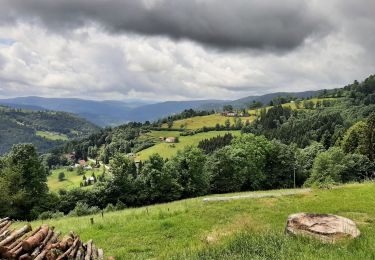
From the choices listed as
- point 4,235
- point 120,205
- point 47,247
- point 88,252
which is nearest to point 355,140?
point 120,205

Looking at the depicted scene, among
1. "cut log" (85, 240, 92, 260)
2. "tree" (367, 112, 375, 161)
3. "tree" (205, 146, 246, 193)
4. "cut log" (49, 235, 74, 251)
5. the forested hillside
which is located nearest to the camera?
"cut log" (49, 235, 74, 251)

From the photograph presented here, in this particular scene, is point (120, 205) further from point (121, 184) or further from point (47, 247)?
point (47, 247)

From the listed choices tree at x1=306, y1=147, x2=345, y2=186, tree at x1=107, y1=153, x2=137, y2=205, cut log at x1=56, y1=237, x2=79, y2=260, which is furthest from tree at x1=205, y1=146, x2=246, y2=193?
cut log at x1=56, y1=237, x2=79, y2=260

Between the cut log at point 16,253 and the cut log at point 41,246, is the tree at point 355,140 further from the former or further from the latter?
the cut log at point 16,253

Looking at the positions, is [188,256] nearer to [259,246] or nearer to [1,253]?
[259,246]

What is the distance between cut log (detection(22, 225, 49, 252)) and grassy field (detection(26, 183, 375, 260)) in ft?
13.2

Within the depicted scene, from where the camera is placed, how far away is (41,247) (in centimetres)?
1546

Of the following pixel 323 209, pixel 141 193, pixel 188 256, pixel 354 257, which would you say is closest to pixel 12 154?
pixel 141 193

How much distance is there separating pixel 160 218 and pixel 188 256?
1357cm

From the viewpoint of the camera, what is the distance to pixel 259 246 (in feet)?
48.9

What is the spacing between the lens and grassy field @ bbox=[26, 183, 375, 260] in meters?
14.4

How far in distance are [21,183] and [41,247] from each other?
54.2 meters

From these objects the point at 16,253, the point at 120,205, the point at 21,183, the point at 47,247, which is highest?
the point at 16,253

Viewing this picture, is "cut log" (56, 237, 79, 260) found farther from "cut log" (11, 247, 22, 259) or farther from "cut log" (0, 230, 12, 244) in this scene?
"cut log" (0, 230, 12, 244)
